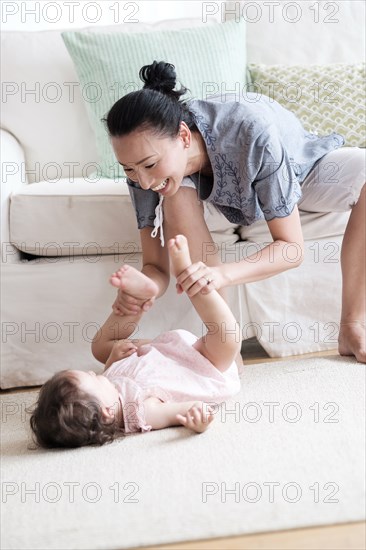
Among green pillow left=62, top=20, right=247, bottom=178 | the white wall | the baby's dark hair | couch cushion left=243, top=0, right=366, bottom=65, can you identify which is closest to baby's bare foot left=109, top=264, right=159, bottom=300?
the baby's dark hair

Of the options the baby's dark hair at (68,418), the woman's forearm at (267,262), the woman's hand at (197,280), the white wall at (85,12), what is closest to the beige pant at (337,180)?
the woman's forearm at (267,262)

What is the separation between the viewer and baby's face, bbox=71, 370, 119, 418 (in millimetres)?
1652

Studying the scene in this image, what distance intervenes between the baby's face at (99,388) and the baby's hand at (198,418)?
0.14 meters

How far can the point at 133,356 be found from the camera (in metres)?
1.85

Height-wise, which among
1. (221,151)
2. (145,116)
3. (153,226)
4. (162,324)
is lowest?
(162,324)

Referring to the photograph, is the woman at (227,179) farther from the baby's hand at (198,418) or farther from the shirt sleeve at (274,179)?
the baby's hand at (198,418)

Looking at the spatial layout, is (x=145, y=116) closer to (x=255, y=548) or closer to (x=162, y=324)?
(x=162, y=324)

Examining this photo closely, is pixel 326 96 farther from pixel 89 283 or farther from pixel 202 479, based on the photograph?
pixel 202 479

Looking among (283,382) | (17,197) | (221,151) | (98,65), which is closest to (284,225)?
(221,151)

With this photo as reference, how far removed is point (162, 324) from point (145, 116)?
0.69 m

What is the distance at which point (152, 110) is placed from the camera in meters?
1.73

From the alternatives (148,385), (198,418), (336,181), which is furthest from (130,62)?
(198,418)

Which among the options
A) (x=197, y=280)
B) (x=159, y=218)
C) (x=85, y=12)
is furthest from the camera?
(x=85, y=12)

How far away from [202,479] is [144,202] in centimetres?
80
